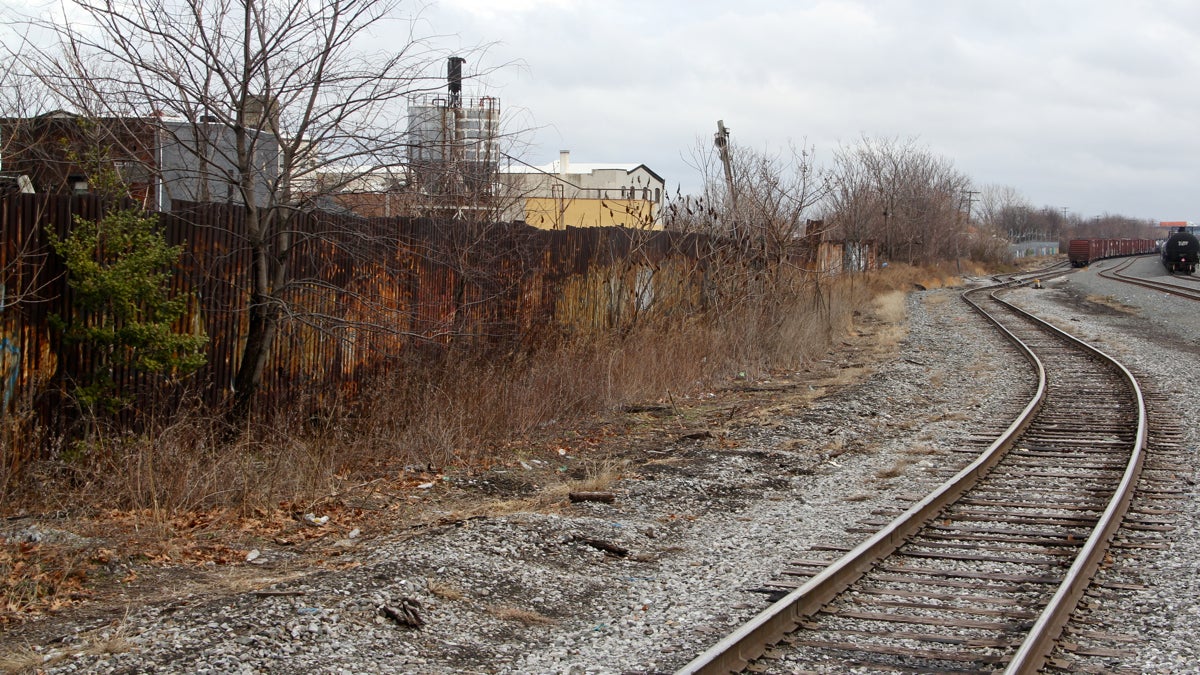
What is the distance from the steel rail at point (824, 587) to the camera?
4879 millimetres

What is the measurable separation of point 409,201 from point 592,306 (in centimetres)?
482

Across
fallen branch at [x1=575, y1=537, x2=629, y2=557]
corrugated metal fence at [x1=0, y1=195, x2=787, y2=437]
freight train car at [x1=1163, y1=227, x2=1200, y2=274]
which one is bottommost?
fallen branch at [x1=575, y1=537, x2=629, y2=557]

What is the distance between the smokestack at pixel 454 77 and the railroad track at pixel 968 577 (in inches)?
191

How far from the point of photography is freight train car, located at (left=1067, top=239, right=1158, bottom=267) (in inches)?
3270

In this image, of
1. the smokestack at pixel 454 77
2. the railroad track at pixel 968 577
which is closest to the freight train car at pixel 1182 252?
the railroad track at pixel 968 577

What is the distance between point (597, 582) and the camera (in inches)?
256

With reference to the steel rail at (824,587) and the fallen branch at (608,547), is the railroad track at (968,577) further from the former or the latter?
the fallen branch at (608,547)

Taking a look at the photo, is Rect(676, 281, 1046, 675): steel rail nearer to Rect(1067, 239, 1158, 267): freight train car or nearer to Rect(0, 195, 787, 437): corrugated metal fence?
Rect(0, 195, 787, 437): corrugated metal fence

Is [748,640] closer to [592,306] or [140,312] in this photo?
[140,312]

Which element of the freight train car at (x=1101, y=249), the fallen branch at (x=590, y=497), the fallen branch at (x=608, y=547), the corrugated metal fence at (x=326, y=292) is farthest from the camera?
the freight train car at (x=1101, y=249)

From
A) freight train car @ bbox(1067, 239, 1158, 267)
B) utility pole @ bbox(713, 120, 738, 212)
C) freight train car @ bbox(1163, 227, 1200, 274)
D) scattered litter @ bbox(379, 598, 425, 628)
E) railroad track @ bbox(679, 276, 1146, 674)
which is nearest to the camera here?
railroad track @ bbox(679, 276, 1146, 674)

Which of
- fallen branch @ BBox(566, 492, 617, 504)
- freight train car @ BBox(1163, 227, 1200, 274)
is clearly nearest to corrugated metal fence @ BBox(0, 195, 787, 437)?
fallen branch @ BBox(566, 492, 617, 504)

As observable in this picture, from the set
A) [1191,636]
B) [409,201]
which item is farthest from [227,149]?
[1191,636]

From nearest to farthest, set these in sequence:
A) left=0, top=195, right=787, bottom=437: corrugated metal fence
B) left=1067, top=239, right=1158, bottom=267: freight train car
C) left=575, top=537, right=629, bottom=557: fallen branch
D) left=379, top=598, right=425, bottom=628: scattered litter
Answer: left=379, top=598, right=425, bottom=628: scattered litter < left=575, top=537, right=629, bottom=557: fallen branch < left=0, top=195, right=787, bottom=437: corrugated metal fence < left=1067, top=239, right=1158, bottom=267: freight train car
